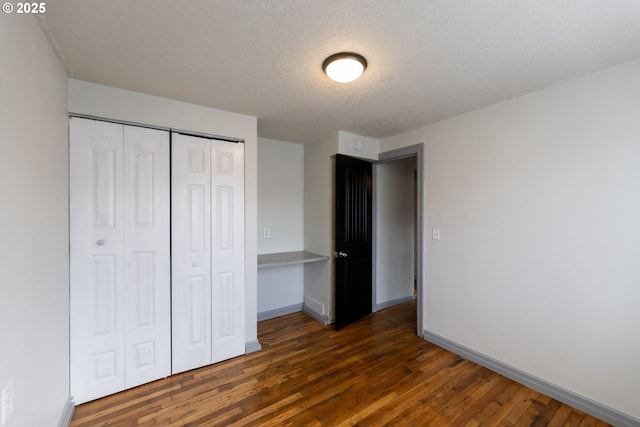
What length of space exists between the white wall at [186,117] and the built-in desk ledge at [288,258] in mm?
372

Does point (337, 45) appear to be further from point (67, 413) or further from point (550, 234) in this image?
point (67, 413)

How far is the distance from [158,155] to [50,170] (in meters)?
0.74

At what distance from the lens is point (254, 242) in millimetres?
2697

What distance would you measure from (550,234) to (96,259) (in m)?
3.55

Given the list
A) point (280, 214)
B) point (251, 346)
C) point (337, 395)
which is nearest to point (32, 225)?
point (251, 346)

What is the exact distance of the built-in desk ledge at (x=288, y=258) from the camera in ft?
9.96

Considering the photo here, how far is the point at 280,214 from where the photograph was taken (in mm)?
3662

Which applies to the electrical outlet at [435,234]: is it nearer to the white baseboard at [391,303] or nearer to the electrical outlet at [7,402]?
the white baseboard at [391,303]

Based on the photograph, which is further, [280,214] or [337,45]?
[280,214]

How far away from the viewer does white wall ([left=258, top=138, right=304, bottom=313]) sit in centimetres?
352

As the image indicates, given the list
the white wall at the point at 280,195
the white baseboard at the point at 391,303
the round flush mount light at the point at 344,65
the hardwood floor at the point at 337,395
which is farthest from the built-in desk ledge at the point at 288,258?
the round flush mount light at the point at 344,65

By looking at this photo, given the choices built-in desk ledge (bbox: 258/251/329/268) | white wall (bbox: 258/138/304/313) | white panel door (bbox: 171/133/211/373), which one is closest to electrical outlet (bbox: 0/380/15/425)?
white panel door (bbox: 171/133/211/373)

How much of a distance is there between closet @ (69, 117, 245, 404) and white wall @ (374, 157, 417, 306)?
6.55 feet

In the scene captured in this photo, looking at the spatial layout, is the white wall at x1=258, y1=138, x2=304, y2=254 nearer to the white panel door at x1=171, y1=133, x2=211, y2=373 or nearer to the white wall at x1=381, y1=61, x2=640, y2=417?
the white panel door at x1=171, y1=133, x2=211, y2=373
